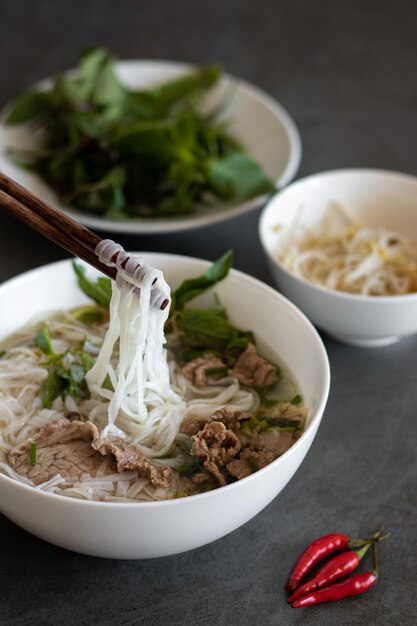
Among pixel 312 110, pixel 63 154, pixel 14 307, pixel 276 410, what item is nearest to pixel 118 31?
pixel 312 110

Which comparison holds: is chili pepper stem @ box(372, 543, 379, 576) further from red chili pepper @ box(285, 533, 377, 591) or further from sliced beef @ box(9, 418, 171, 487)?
sliced beef @ box(9, 418, 171, 487)

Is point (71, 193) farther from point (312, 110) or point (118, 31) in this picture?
point (118, 31)

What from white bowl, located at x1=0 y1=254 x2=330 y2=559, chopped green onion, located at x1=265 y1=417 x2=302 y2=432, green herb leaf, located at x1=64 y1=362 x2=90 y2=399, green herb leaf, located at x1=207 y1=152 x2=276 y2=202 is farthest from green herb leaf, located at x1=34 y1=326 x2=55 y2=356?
green herb leaf, located at x1=207 y1=152 x2=276 y2=202

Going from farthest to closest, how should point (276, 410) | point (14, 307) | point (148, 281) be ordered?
1. point (14, 307)
2. point (276, 410)
3. point (148, 281)

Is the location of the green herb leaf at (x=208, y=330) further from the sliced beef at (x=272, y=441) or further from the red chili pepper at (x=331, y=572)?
the red chili pepper at (x=331, y=572)

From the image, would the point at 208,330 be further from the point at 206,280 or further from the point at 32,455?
the point at 32,455
